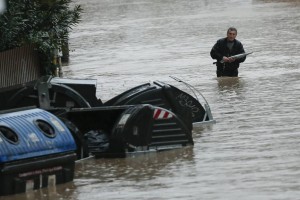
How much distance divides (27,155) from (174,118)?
10.1 feet

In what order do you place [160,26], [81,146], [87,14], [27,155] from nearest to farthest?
[27,155], [81,146], [160,26], [87,14]

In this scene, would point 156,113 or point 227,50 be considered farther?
point 227,50

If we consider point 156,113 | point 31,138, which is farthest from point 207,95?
point 31,138

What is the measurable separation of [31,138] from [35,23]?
8406 millimetres

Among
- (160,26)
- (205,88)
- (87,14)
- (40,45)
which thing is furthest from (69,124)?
(87,14)

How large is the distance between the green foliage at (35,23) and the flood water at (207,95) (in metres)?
2.93

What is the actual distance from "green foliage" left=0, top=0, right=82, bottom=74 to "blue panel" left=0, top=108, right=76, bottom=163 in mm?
6829

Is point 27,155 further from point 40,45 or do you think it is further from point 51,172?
point 40,45

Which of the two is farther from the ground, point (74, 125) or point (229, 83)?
point (74, 125)

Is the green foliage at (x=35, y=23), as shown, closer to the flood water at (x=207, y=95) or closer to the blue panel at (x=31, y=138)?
the flood water at (x=207, y=95)

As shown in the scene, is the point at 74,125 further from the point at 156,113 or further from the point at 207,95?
the point at 207,95

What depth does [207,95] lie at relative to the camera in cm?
2328

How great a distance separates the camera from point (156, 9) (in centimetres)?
6047

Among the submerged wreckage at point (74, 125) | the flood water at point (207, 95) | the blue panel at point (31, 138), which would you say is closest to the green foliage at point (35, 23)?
the flood water at point (207, 95)
